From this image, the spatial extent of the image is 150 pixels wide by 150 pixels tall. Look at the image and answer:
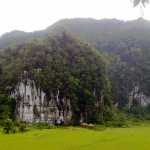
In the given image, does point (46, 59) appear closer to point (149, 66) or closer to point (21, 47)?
point (21, 47)

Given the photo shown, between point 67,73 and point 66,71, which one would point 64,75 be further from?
point 66,71

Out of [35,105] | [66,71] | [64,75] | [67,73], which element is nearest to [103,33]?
[66,71]

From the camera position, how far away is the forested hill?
7212 centimetres

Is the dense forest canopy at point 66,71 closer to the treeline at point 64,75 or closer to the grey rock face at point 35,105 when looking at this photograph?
the treeline at point 64,75

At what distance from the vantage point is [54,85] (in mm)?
39188

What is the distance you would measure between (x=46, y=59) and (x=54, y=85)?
9.22 feet

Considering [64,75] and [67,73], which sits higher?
[67,73]

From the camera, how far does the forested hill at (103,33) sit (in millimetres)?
72125

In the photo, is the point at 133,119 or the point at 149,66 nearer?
the point at 133,119

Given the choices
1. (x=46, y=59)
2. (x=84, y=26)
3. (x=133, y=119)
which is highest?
(x=84, y=26)

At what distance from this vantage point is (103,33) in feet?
269

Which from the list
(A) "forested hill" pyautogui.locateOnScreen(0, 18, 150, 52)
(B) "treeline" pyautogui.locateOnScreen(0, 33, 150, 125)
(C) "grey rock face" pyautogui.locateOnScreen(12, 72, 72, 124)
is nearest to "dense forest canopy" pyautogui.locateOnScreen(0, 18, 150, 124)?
(B) "treeline" pyautogui.locateOnScreen(0, 33, 150, 125)

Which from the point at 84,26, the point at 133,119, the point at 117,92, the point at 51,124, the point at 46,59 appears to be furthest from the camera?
the point at 84,26

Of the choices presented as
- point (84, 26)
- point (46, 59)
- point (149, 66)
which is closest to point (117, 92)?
point (149, 66)
